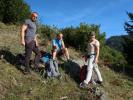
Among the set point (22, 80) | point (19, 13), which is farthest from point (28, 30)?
point (19, 13)

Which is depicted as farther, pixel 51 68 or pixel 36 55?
pixel 51 68

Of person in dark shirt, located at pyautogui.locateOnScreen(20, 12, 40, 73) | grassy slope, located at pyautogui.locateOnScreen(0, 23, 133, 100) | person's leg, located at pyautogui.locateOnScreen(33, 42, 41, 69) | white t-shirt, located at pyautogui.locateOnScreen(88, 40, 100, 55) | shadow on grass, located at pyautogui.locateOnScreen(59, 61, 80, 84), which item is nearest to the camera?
grassy slope, located at pyautogui.locateOnScreen(0, 23, 133, 100)

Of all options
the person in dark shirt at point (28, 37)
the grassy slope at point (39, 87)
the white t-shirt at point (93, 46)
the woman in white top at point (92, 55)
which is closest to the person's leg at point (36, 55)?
the person in dark shirt at point (28, 37)

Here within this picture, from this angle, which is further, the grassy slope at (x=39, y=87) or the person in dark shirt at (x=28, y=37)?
the person in dark shirt at (x=28, y=37)

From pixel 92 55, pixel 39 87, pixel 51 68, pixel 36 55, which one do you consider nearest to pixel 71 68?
pixel 92 55

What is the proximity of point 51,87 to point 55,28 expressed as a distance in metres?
9.59

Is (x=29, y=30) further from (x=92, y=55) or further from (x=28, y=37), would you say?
(x=92, y=55)

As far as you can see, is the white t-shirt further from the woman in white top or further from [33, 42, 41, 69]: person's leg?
[33, 42, 41, 69]: person's leg

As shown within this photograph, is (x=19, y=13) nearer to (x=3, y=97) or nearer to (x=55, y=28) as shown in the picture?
(x=55, y=28)

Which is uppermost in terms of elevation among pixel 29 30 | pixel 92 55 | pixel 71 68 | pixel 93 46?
pixel 29 30

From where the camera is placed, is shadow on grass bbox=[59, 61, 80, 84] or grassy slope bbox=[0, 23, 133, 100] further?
shadow on grass bbox=[59, 61, 80, 84]

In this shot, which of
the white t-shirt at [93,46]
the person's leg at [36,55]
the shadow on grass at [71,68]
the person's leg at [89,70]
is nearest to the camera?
the person's leg at [36,55]

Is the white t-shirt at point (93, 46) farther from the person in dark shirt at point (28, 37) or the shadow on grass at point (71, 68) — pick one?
the person in dark shirt at point (28, 37)

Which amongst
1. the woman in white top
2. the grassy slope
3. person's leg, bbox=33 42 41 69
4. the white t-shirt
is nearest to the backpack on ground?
the grassy slope
